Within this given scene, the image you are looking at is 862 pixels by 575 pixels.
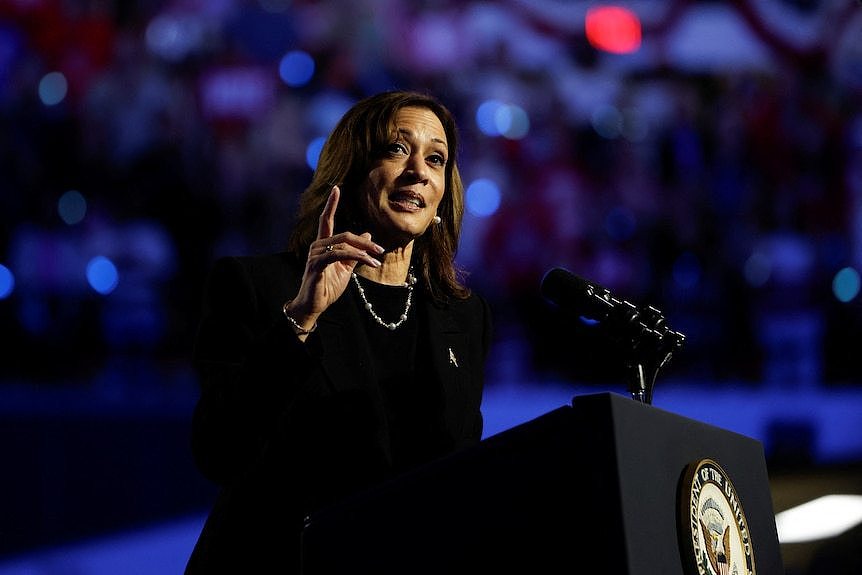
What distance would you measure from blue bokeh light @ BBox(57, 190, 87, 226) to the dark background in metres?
0.01

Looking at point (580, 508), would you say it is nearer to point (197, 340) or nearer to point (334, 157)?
point (197, 340)

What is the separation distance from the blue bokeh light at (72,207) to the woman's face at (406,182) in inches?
104

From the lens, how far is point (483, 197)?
4.75 m

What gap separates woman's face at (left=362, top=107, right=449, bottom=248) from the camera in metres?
1.67

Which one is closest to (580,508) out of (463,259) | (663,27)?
(463,259)

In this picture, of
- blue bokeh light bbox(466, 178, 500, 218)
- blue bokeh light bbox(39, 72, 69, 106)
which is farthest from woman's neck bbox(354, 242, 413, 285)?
blue bokeh light bbox(39, 72, 69, 106)

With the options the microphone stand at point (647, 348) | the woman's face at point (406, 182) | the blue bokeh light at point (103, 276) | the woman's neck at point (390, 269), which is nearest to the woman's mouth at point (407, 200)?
the woman's face at point (406, 182)

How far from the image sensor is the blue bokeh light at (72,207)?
399 centimetres

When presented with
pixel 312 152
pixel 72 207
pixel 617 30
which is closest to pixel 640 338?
pixel 72 207

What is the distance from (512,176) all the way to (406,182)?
324cm

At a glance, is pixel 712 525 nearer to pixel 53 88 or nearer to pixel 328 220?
pixel 328 220

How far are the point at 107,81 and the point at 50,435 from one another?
212 cm

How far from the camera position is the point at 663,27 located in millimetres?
5020

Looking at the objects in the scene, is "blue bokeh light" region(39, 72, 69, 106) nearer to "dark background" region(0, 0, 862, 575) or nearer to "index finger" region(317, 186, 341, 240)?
"dark background" region(0, 0, 862, 575)
